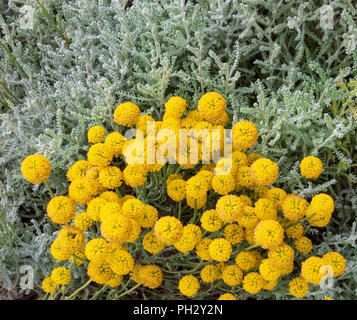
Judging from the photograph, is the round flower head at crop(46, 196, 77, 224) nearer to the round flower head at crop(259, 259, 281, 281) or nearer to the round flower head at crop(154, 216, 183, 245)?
the round flower head at crop(154, 216, 183, 245)

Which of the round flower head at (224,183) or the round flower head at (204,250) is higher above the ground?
the round flower head at (224,183)

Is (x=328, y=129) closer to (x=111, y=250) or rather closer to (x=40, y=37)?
(x=111, y=250)

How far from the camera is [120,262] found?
1181 mm

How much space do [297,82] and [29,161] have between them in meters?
1.22

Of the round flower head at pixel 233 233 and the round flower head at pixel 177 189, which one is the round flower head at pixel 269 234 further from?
the round flower head at pixel 177 189

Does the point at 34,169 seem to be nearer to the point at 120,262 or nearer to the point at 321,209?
the point at 120,262

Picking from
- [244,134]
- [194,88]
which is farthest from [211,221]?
A: [194,88]

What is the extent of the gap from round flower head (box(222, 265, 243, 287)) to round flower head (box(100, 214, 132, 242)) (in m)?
0.36

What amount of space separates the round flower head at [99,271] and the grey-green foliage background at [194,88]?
1.21 feet

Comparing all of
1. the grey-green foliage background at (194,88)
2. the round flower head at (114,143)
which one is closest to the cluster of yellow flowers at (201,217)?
the round flower head at (114,143)

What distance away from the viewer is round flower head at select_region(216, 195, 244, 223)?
1.15m

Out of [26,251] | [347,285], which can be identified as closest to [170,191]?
[26,251]

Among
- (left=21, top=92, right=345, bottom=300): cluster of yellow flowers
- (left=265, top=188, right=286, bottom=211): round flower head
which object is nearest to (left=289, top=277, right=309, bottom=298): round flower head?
(left=21, top=92, right=345, bottom=300): cluster of yellow flowers

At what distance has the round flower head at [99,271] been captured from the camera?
3.96 ft
